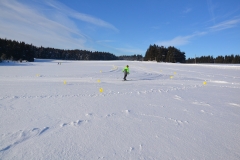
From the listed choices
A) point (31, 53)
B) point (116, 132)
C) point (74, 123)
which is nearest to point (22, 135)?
point (74, 123)

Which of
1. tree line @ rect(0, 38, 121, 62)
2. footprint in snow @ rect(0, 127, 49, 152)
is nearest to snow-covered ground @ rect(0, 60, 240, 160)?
footprint in snow @ rect(0, 127, 49, 152)

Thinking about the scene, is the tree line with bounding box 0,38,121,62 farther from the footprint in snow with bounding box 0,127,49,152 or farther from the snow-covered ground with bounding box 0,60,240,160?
the footprint in snow with bounding box 0,127,49,152

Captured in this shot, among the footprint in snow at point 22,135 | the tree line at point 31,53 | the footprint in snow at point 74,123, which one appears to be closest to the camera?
the footprint in snow at point 22,135

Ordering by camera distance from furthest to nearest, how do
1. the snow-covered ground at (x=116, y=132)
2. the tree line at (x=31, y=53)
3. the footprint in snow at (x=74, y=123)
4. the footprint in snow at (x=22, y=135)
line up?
the tree line at (x=31, y=53) → the footprint in snow at (x=74, y=123) → the footprint in snow at (x=22, y=135) → the snow-covered ground at (x=116, y=132)

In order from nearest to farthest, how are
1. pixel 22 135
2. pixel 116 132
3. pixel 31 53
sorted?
pixel 22 135 → pixel 116 132 → pixel 31 53

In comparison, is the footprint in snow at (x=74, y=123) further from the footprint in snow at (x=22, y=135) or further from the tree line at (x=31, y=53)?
the tree line at (x=31, y=53)

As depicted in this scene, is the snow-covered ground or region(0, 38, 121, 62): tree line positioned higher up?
region(0, 38, 121, 62): tree line

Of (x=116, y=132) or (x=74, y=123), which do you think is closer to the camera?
(x=116, y=132)

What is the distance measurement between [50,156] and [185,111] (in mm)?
4906

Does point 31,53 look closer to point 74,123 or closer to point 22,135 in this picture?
point 74,123

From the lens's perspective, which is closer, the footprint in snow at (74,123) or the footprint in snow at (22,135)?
the footprint in snow at (22,135)

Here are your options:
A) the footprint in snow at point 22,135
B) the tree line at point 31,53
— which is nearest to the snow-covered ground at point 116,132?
the footprint in snow at point 22,135

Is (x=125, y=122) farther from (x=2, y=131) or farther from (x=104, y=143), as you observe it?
(x=2, y=131)

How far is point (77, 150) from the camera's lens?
322cm
